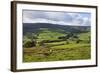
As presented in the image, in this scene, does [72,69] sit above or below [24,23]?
below

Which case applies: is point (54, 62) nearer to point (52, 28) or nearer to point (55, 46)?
point (55, 46)

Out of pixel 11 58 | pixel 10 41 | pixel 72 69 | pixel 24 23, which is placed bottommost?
pixel 72 69

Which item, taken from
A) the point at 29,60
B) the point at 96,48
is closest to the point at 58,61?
the point at 29,60

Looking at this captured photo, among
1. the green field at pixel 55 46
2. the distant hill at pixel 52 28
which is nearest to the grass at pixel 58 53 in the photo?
the green field at pixel 55 46

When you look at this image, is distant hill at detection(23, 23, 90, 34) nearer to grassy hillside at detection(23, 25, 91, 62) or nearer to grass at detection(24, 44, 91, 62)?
grassy hillside at detection(23, 25, 91, 62)

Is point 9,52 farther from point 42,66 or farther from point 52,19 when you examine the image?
point 52,19

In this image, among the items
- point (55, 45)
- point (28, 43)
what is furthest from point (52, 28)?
point (28, 43)
